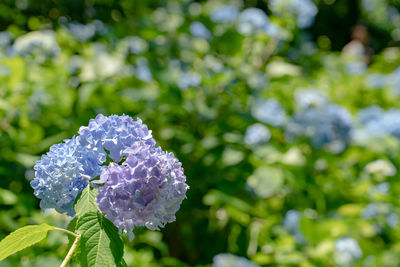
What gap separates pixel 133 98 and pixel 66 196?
163 cm

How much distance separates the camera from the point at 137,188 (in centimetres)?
76

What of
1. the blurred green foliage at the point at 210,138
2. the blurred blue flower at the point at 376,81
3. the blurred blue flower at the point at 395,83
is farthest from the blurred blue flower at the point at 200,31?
the blurred blue flower at the point at 395,83

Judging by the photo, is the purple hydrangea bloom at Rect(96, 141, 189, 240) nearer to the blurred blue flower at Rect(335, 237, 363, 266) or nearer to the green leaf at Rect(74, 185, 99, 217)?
the green leaf at Rect(74, 185, 99, 217)

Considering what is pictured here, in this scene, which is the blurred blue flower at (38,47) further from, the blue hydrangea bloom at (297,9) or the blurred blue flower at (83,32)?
the blue hydrangea bloom at (297,9)

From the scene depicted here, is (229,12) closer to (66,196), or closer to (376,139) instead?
(376,139)

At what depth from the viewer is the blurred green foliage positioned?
2.16 meters

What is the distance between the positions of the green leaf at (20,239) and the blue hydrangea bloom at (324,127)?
2031 millimetres

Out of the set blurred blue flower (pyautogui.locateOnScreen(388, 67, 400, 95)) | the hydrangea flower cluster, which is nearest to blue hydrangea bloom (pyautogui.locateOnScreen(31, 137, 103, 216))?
the hydrangea flower cluster

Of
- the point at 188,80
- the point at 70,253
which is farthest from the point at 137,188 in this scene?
the point at 188,80

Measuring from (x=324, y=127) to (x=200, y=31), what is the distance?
856 millimetres

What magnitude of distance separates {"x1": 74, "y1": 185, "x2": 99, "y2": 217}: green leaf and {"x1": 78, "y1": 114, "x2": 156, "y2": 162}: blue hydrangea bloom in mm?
61

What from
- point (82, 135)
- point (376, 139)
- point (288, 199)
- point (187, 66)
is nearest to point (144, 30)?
point (187, 66)

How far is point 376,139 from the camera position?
9.34 ft

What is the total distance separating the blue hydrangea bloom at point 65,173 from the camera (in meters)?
0.80
